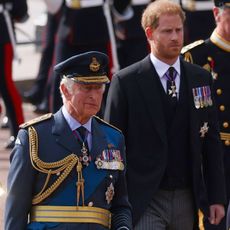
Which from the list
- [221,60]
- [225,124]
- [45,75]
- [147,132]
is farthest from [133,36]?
[147,132]

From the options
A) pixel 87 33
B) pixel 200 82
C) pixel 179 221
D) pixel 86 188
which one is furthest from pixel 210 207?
pixel 87 33

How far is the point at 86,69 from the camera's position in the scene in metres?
5.57

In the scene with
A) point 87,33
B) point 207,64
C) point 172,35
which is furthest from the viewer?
point 87,33

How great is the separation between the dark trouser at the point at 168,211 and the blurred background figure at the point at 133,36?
454 cm

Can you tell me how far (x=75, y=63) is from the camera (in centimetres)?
560

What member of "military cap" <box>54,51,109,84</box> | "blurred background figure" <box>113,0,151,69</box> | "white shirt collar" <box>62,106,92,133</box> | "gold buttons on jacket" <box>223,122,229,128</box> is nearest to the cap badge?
"military cap" <box>54,51,109,84</box>

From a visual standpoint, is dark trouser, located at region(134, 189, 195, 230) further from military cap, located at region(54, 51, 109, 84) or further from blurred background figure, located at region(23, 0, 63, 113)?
blurred background figure, located at region(23, 0, 63, 113)

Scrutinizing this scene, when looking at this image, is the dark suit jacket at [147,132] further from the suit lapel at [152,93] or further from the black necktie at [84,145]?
the black necktie at [84,145]

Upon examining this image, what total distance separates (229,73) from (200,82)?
0.76 meters

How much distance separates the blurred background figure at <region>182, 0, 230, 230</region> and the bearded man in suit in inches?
26.7

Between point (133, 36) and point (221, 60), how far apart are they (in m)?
3.72

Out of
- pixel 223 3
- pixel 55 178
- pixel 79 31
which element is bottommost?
pixel 79 31

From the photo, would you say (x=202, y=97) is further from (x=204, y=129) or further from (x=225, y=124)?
(x=225, y=124)

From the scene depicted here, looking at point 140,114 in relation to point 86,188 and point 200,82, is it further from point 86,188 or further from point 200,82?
point 86,188
